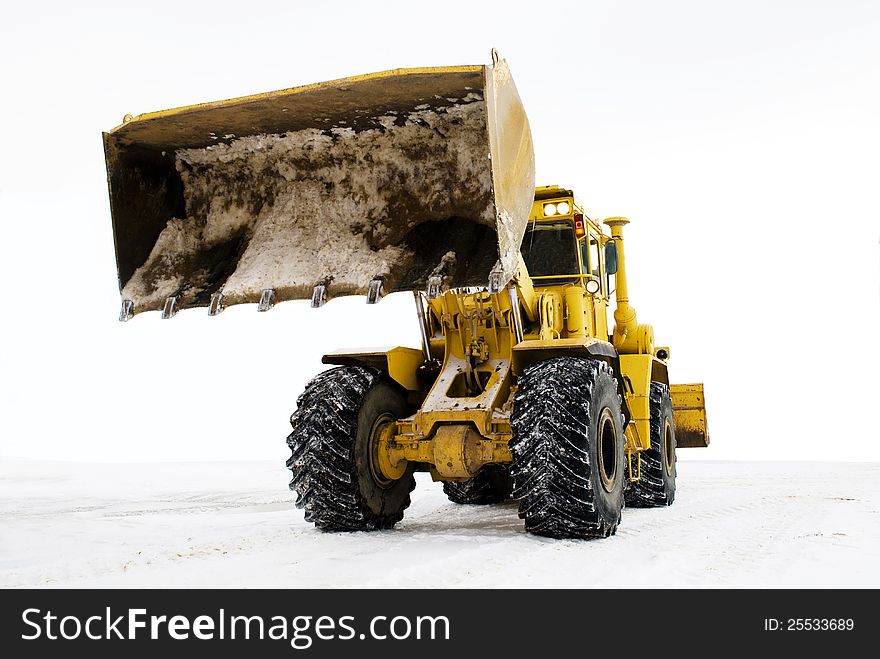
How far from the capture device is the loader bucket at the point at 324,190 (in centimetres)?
537

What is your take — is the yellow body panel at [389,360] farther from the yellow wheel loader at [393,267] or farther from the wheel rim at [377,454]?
the wheel rim at [377,454]

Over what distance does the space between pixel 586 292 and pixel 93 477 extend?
911 cm

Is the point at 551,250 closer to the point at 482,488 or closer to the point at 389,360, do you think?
the point at 389,360

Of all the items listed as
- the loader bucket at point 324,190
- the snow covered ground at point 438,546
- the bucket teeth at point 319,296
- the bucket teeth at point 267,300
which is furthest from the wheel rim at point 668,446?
the bucket teeth at point 267,300

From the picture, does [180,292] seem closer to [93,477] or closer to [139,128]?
[139,128]

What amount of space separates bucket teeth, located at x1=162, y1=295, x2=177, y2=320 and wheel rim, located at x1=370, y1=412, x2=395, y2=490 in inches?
62.7

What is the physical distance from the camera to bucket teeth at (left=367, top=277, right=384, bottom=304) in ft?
18.0

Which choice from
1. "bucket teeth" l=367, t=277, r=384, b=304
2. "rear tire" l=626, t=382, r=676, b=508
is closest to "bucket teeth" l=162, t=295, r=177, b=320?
"bucket teeth" l=367, t=277, r=384, b=304

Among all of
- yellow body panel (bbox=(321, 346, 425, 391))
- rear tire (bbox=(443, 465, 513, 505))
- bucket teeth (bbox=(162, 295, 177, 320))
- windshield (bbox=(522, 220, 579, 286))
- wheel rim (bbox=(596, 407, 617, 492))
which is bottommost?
rear tire (bbox=(443, 465, 513, 505))

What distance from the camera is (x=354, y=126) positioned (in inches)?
228

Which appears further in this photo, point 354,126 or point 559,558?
point 354,126

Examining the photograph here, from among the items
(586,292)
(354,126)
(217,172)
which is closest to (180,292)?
(217,172)

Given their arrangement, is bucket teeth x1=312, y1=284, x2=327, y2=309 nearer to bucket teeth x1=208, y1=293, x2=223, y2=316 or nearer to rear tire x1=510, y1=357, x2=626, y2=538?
bucket teeth x1=208, y1=293, x2=223, y2=316
